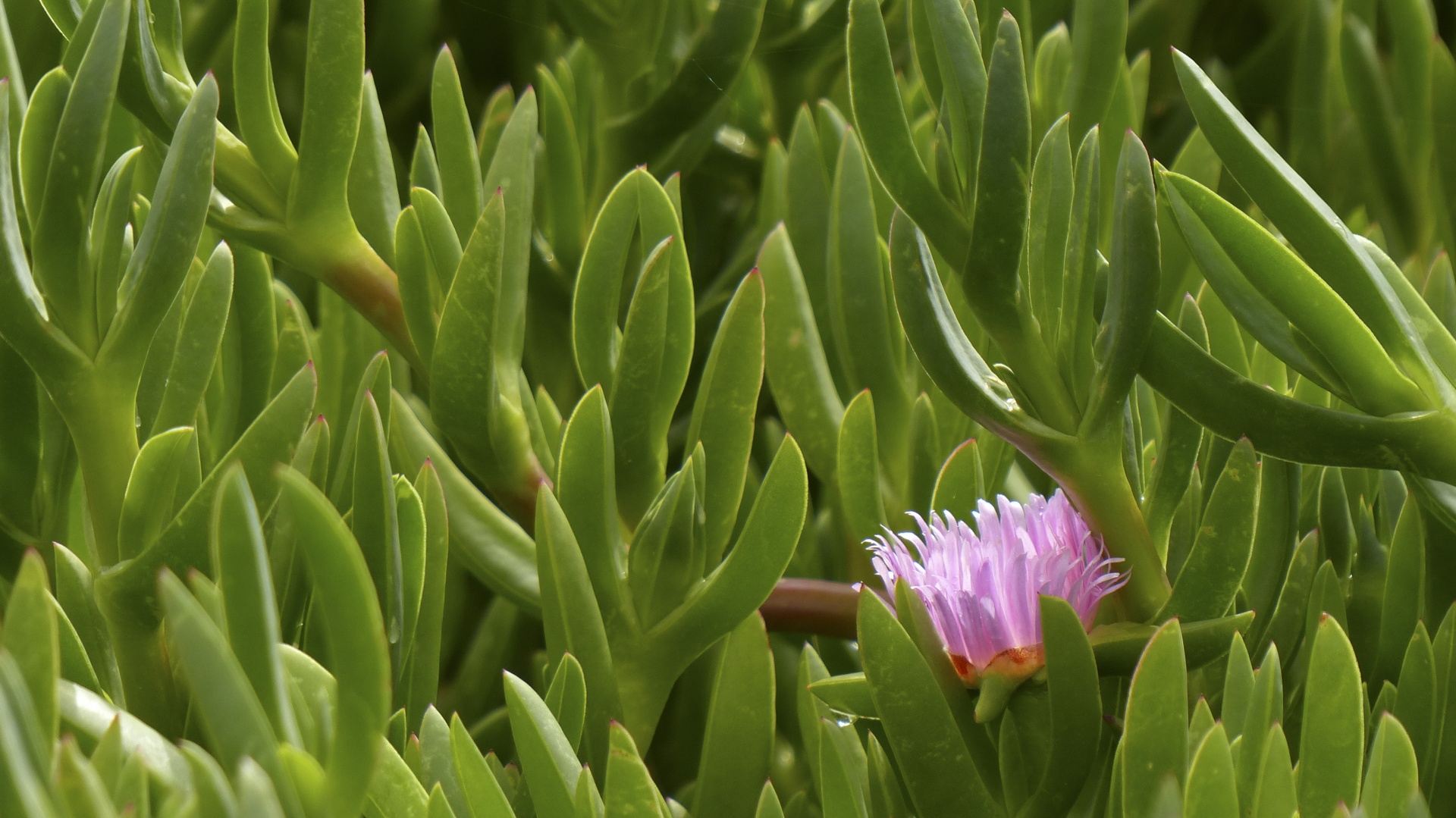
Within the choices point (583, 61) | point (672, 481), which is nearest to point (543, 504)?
point (672, 481)

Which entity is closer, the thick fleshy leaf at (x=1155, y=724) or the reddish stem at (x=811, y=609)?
the thick fleshy leaf at (x=1155, y=724)

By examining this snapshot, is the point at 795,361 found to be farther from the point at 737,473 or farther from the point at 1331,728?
the point at 1331,728

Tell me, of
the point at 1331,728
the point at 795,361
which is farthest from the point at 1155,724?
the point at 795,361

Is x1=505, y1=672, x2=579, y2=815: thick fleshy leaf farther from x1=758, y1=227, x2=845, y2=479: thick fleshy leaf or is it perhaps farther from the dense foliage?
x1=758, y1=227, x2=845, y2=479: thick fleshy leaf

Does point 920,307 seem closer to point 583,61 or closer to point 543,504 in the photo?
point 543,504

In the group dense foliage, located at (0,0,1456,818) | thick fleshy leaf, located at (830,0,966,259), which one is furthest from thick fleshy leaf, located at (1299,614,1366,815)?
thick fleshy leaf, located at (830,0,966,259)

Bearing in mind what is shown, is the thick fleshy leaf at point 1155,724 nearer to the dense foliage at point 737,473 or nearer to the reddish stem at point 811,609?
the dense foliage at point 737,473

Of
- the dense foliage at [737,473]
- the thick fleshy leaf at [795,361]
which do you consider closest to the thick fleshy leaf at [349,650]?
the dense foliage at [737,473]
